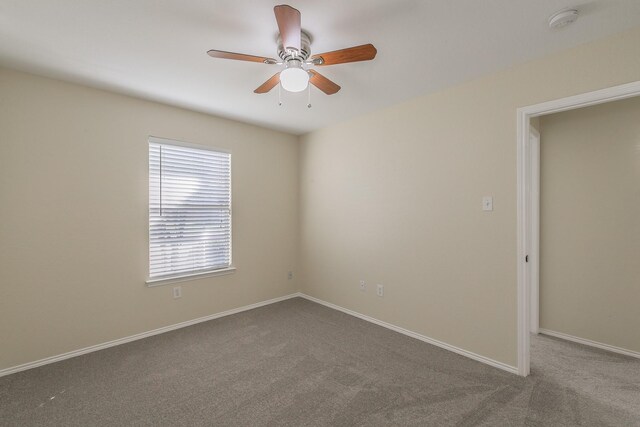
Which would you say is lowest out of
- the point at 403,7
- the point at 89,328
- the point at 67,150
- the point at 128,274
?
the point at 89,328

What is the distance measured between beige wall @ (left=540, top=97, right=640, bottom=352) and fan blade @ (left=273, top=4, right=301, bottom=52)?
285 cm

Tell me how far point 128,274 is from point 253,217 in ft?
5.01

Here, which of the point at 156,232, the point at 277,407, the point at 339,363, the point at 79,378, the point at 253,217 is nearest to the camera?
the point at 277,407

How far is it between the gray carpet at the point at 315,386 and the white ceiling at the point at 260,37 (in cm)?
242

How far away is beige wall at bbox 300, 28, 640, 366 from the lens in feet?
7.45

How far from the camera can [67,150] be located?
2602 mm

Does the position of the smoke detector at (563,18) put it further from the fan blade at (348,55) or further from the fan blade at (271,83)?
the fan blade at (271,83)

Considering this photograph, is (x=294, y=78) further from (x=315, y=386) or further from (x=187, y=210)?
(x=187, y=210)

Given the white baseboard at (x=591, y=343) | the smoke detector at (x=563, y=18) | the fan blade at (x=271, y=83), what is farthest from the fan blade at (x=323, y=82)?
the white baseboard at (x=591, y=343)

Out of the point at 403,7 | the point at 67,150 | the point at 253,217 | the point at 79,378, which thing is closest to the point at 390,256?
the point at 253,217

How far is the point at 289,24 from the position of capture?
4.87ft

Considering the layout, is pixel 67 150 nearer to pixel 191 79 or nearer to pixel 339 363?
pixel 191 79

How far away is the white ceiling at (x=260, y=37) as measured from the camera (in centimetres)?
A: 167

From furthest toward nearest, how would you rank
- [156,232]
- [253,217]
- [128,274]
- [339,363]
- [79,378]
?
[253,217]
[156,232]
[128,274]
[339,363]
[79,378]
